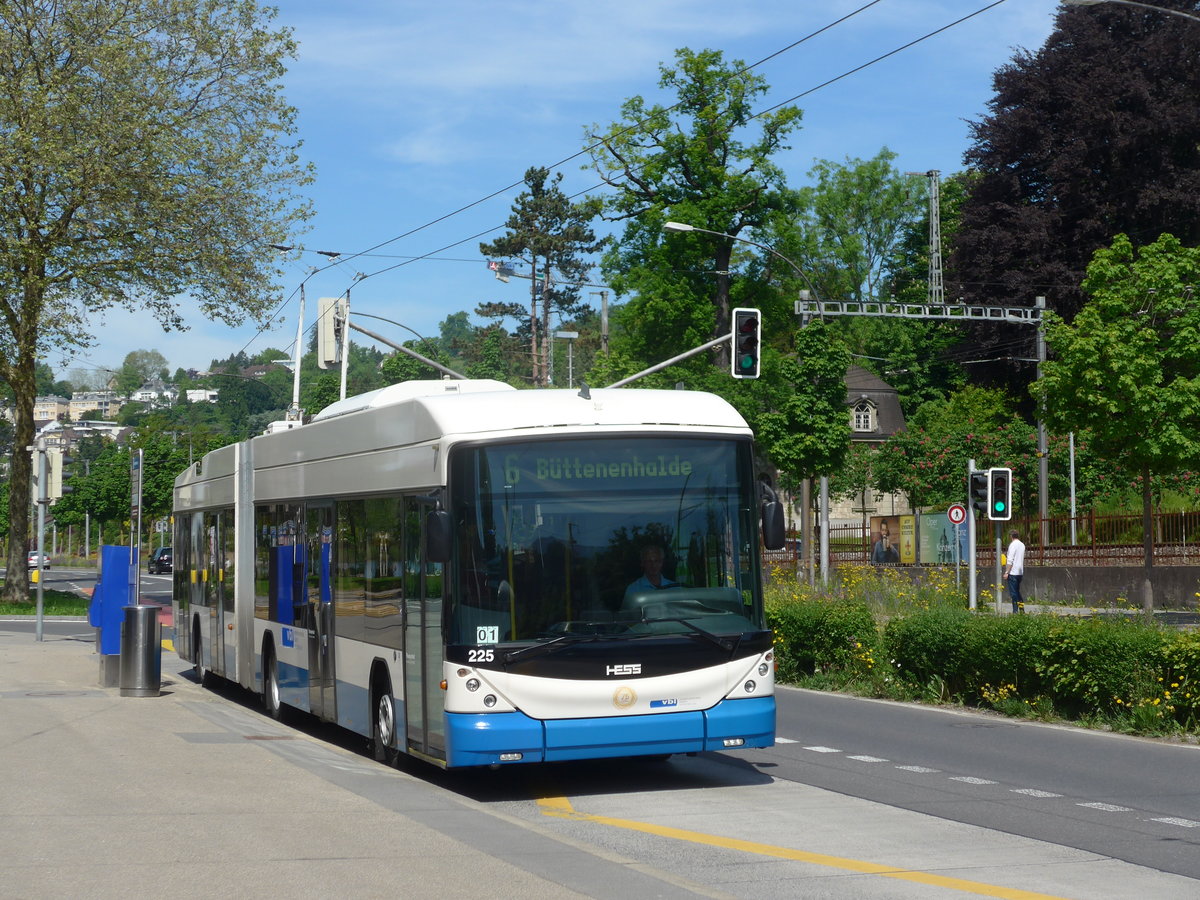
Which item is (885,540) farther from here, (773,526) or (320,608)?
(773,526)

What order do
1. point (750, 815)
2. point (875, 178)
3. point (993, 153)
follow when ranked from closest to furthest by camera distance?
point (750, 815) < point (993, 153) < point (875, 178)

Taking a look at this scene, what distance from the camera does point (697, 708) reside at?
36.7ft

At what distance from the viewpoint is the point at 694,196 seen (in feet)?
181

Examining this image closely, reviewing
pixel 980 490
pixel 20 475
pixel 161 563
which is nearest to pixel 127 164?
pixel 20 475

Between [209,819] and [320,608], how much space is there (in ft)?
17.2

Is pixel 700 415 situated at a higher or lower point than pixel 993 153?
lower

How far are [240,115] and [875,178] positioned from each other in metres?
48.7

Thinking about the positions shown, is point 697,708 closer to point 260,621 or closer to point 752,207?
point 260,621

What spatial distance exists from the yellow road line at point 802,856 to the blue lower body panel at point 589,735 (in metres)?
0.42

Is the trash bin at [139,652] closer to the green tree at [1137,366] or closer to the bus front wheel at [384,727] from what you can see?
the bus front wheel at [384,727]

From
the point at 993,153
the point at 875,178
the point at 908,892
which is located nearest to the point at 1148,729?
the point at 908,892

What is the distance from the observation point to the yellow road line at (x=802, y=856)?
7824 mm

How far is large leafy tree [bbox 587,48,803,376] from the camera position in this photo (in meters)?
54.5

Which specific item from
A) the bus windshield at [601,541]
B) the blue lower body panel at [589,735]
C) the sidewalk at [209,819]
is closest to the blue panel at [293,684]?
the sidewalk at [209,819]
